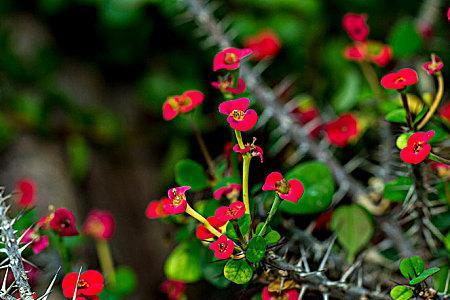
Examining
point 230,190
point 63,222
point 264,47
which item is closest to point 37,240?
point 63,222

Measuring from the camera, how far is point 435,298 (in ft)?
2.56

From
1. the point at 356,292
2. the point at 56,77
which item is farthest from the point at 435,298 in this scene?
the point at 56,77

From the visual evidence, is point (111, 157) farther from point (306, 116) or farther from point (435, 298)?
point (435, 298)

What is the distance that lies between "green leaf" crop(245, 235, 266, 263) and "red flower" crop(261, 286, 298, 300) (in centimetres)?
12

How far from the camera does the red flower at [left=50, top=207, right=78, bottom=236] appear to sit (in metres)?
0.91

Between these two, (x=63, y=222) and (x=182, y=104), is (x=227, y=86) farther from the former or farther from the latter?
(x=63, y=222)

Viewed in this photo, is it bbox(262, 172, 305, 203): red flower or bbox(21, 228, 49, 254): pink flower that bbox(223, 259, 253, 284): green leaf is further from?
bbox(21, 228, 49, 254): pink flower

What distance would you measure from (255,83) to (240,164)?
0.29 metres

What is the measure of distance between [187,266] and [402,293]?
412mm

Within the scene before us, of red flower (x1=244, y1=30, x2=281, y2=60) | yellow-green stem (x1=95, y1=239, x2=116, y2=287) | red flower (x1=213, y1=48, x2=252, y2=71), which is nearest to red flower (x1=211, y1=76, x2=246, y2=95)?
red flower (x1=213, y1=48, x2=252, y2=71)

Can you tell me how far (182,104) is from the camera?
967mm

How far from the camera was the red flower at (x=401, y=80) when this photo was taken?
0.84 meters

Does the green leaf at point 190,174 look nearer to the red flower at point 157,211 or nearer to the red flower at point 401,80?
the red flower at point 157,211

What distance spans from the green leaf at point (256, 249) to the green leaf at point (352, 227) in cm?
38
